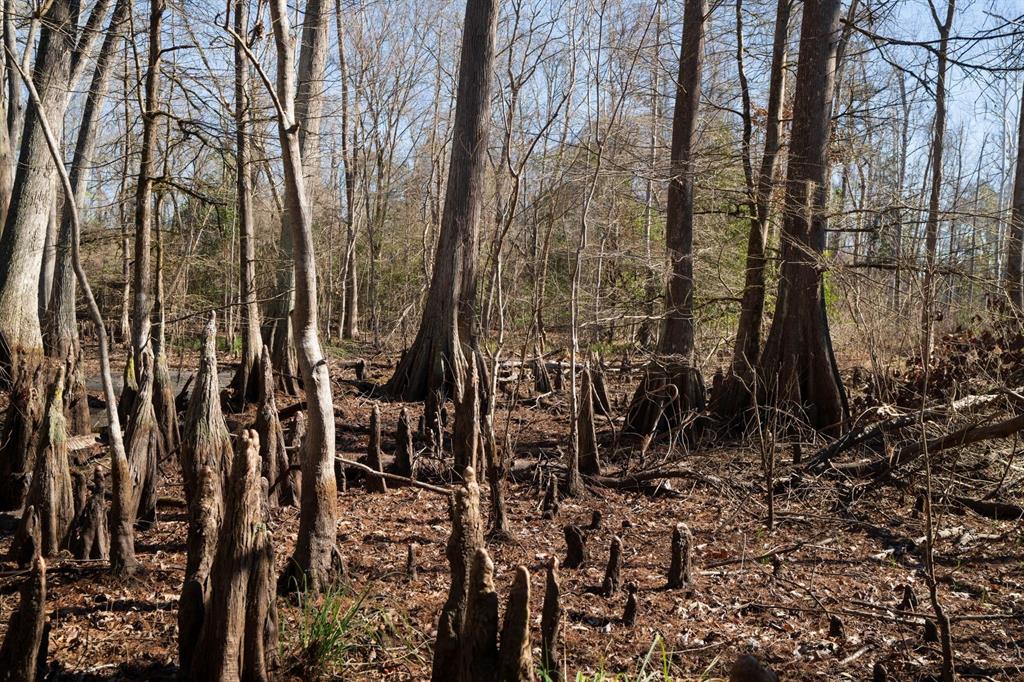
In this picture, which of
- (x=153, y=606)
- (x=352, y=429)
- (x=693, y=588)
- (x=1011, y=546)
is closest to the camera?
(x=153, y=606)

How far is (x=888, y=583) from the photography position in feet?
18.5

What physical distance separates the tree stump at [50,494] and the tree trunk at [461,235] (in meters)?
6.16

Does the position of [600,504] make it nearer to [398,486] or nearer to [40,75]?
[398,486]

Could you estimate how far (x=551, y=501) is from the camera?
22.7ft

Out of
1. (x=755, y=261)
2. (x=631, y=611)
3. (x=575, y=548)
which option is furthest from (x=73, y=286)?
(x=631, y=611)

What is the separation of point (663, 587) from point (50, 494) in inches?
148

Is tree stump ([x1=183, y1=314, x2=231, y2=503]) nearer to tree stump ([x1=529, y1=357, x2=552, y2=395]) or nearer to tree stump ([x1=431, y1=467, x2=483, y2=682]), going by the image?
tree stump ([x1=431, y1=467, x2=483, y2=682])

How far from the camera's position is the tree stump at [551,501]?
6810mm

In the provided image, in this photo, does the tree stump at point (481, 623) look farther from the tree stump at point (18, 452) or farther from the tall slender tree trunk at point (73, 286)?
the tall slender tree trunk at point (73, 286)

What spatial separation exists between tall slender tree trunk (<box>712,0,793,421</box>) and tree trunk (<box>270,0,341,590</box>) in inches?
217

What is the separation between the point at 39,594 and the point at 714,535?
4.75 m

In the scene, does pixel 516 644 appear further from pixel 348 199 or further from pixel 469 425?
pixel 348 199

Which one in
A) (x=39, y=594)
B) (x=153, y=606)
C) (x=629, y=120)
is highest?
(x=629, y=120)

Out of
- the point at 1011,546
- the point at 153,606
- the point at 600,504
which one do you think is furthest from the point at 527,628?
the point at 1011,546
